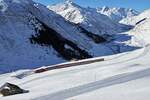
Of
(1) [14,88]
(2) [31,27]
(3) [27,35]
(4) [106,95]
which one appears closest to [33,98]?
(4) [106,95]

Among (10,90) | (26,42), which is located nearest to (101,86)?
(10,90)

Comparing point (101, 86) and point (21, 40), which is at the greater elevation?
point (21, 40)

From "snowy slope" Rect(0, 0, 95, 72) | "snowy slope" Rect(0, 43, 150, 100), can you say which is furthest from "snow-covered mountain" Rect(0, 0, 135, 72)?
"snowy slope" Rect(0, 43, 150, 100)

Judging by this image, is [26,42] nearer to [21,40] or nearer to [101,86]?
[21,40]

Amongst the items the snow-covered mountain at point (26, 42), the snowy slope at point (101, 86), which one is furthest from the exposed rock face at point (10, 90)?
the snow-covered mountain at point (26, 42)

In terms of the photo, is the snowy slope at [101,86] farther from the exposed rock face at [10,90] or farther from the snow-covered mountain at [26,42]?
the snow-covered mountain at [26,42]

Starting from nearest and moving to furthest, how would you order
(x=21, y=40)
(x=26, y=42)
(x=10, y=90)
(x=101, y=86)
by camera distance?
(x=101, y=86)
(x=10, y=90)
(x=26, y=42)
(x=21, y=40)

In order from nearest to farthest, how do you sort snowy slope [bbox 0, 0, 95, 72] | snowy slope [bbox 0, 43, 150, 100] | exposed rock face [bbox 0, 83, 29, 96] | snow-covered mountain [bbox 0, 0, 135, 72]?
snowy slope [bbox 0, 43, 150, 100] → exposed rock face [bbox 0, 83, 29, 96] → snowy slope [bbox 0, 0, 95, 72] → snow-covered mountain [bbox 0, 0, 135, 72]

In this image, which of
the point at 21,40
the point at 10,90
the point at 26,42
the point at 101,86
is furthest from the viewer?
the point at 21,40

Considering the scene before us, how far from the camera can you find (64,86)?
17109mm

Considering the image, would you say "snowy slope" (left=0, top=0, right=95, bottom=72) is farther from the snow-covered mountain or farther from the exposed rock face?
the exposed rock face

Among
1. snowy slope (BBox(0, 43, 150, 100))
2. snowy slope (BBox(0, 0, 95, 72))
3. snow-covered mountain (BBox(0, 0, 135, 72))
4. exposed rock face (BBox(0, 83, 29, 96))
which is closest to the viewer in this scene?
snowy slope (BBox(0, 43, 150, 100))

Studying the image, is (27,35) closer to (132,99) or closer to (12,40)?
(12,40)

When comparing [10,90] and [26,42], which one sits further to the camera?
[26,42]
